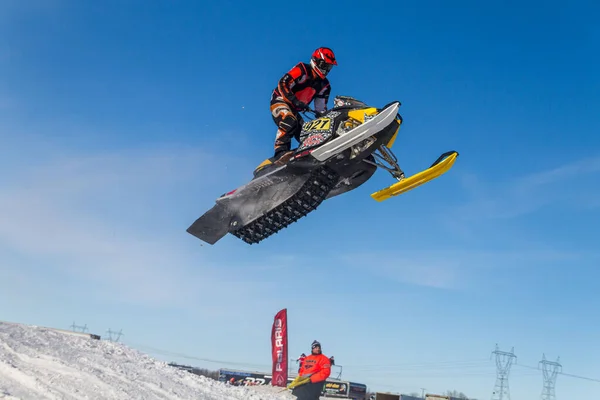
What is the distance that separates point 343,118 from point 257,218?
2607mm

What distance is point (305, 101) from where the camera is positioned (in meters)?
11.7

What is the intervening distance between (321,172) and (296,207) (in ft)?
3.08

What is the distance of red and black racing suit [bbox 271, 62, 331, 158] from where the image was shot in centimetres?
1127

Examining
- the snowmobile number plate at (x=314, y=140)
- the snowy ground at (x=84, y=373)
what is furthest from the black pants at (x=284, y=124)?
the snowy ground at (x=84, y=373)

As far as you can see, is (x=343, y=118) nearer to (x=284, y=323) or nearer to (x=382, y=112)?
(x=382, y=112)

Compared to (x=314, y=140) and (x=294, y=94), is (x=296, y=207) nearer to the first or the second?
(x=314, y=140)

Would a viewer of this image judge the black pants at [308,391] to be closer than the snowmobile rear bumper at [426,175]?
No

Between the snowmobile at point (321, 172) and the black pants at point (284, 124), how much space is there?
1.13 feet

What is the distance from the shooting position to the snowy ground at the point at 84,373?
5.48 metres

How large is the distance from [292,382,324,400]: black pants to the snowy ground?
4.33 feet

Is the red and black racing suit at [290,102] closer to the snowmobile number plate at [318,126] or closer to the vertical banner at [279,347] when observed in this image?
the snowmobile number plate at [318,126]

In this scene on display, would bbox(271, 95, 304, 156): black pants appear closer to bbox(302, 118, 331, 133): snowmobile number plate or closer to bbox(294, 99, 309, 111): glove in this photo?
bbox(294, 99, 309, 111): glove

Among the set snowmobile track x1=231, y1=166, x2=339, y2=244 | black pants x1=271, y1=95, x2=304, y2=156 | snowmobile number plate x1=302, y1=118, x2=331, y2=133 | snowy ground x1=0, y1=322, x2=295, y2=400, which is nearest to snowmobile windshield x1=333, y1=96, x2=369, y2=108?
snowmobile number plate x1=302, y1=118, x2=331, y2=133

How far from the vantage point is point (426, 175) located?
1012 centimetres
